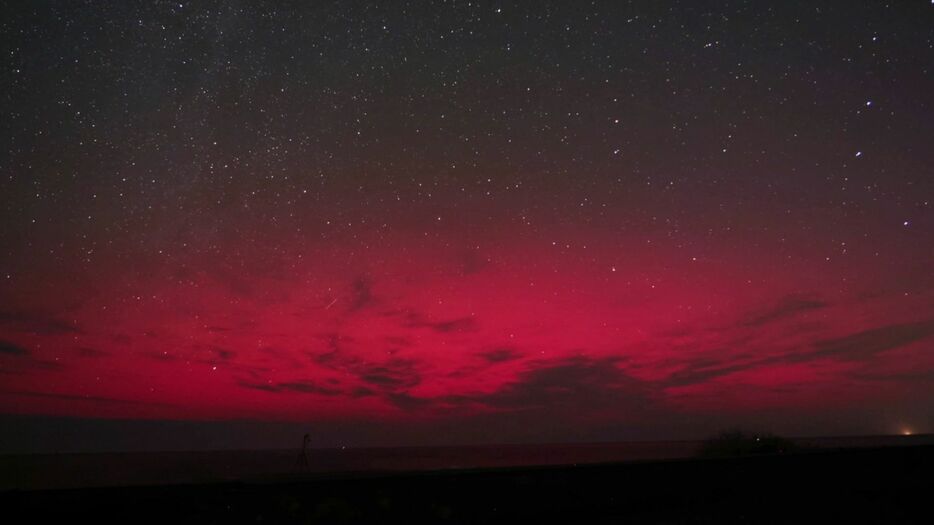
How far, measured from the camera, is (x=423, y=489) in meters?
4.05

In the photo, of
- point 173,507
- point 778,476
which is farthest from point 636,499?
point 173,507

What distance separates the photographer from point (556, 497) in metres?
4.45

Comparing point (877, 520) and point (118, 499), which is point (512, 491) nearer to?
point (118, 499)

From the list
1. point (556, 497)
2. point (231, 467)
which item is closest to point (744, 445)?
point (556, 497)

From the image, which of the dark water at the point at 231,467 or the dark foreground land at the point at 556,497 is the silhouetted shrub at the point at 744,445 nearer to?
the dark water at the point at 231,467

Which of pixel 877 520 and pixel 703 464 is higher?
pixel 703 464

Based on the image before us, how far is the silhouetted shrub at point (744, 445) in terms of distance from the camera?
18.9m

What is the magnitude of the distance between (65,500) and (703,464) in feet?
15.8

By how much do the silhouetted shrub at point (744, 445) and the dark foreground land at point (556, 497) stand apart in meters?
13.2

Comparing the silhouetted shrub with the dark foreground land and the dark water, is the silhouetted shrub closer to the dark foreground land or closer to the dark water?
the dark water

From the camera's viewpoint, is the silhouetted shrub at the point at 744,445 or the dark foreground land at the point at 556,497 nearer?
the dark foreground land at the point at 556,497

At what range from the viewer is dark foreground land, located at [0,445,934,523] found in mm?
3520

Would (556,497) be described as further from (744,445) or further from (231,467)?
(231,467)

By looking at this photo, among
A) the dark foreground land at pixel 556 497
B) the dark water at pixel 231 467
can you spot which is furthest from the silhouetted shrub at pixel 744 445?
Answer: the dark foreground land at pixel 556 497
